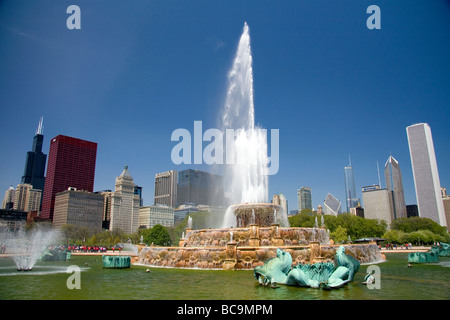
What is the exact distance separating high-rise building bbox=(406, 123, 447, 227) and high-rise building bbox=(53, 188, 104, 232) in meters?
172

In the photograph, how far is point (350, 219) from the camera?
77188mm

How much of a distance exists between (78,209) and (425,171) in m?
193

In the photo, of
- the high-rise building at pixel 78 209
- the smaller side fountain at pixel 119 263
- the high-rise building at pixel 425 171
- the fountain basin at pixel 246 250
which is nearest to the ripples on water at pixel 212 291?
the fountain basin at pixel 246 250

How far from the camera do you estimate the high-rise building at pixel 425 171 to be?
15138cm

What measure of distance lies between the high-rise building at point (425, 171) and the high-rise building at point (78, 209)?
172 m

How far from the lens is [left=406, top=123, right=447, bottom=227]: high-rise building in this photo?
151 meters

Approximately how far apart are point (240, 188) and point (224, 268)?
63.1ft

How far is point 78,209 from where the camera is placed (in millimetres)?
188000

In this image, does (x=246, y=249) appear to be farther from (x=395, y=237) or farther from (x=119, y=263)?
(x=395, y=237)

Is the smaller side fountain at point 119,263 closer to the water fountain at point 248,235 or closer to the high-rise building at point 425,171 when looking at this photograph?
the water fountain at point 248,235

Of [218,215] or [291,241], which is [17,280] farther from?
[218,215]

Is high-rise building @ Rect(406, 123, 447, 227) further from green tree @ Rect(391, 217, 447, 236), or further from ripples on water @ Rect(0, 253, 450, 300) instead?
ripples on water @ Rect(0, 253, 450, 300)
